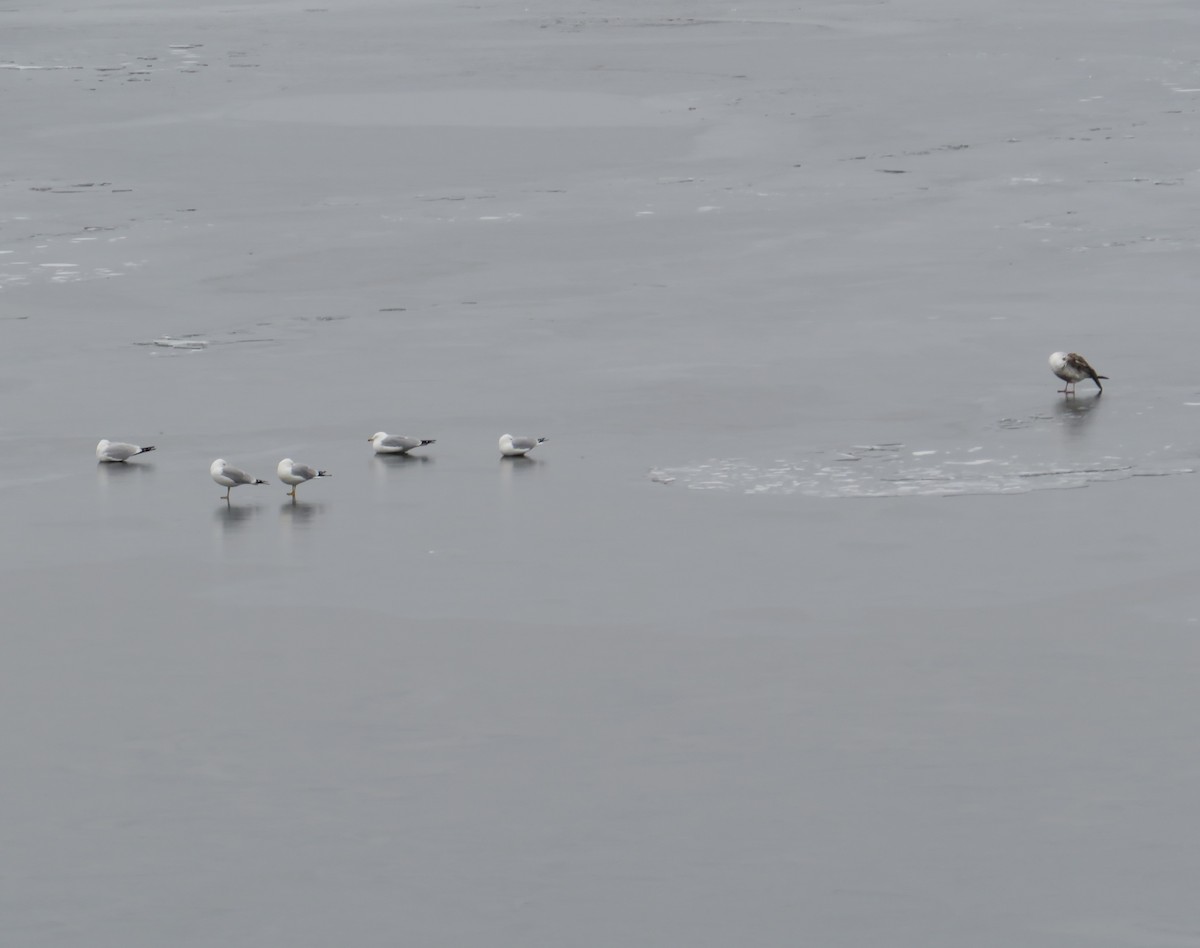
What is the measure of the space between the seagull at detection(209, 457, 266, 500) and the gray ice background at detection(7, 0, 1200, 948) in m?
0.13

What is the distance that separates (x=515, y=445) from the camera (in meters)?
11.7

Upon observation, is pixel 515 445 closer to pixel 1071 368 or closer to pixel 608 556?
pixel 608 556

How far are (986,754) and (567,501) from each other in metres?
3.98

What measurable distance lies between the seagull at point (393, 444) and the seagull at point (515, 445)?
51 cm

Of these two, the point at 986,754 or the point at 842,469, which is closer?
the point at 986,754

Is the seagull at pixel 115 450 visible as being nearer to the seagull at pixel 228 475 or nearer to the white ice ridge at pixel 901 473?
the seagull at pixel 228 475

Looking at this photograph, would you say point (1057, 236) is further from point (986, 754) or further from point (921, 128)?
point (986, 754)

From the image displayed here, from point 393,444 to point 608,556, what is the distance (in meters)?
2.42

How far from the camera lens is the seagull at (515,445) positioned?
11703 millimetres

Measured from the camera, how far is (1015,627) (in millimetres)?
8570

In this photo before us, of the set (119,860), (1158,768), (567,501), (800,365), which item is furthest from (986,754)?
(800,365)

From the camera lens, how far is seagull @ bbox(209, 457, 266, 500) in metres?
10.9

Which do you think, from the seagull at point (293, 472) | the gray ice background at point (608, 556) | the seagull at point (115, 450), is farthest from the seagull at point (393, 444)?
the seagull at point (115, 450)

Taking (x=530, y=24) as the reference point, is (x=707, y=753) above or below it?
below
